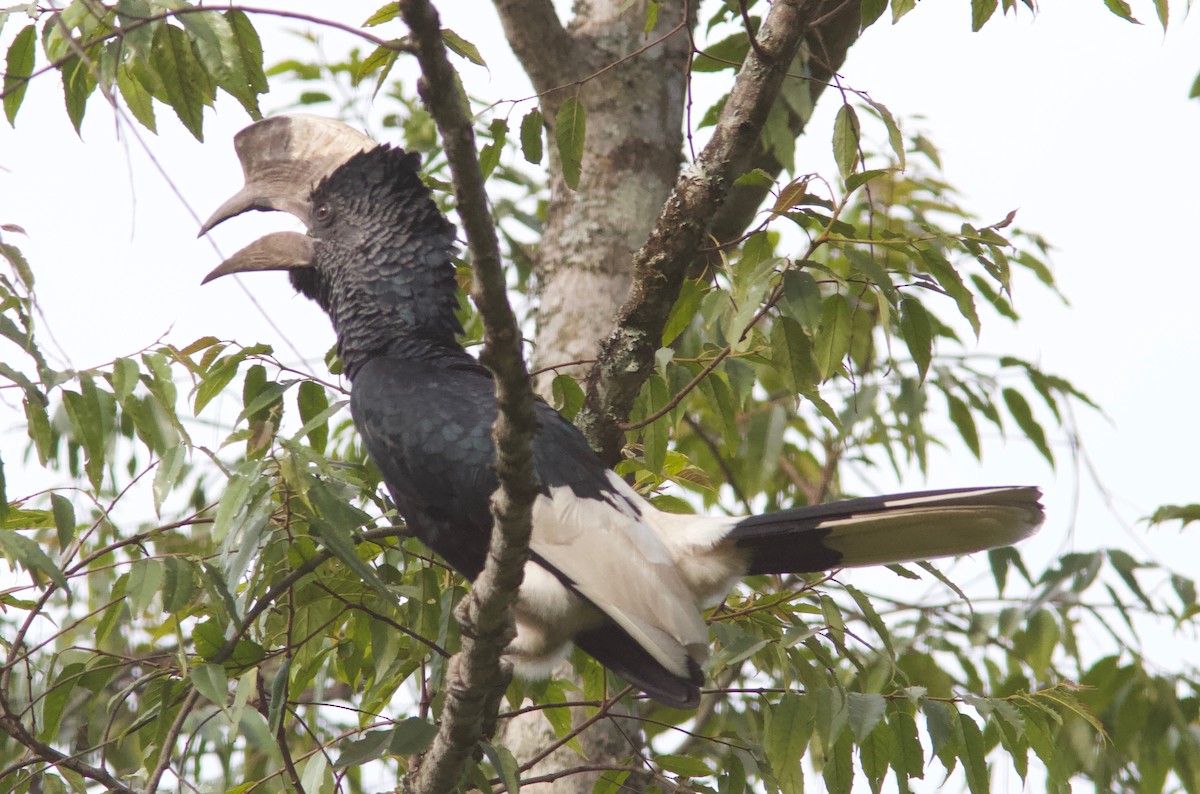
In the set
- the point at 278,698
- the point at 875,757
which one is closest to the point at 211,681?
the point at 278,698

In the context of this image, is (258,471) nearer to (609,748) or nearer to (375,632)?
(375,632)

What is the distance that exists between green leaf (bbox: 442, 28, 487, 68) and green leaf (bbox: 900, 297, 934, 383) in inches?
33.8

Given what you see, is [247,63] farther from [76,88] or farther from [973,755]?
[973,755]

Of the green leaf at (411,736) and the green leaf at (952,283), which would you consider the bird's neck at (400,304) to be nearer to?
the green leaf at (411,736)

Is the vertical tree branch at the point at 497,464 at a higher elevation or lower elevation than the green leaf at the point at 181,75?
lower

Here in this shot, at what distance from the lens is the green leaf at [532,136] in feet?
7.82

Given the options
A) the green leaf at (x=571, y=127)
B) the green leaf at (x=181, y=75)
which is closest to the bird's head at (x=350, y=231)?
the green leaf at (x=571, y=127)

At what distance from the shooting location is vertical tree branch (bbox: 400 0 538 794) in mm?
1193

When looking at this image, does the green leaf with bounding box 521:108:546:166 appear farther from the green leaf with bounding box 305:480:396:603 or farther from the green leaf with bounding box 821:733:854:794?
the green leaf with bounding box 821:733:854:794

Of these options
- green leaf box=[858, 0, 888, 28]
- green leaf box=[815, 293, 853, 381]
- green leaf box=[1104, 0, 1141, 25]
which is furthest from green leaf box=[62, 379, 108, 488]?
green leaf box=[1104, 0, 1141, 25]

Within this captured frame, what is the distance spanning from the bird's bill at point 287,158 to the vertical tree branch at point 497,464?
1.35 m

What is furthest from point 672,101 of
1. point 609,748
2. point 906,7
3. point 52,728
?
point 52,728

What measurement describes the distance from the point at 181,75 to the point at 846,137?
1212 millimetres

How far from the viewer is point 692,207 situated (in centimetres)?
219
